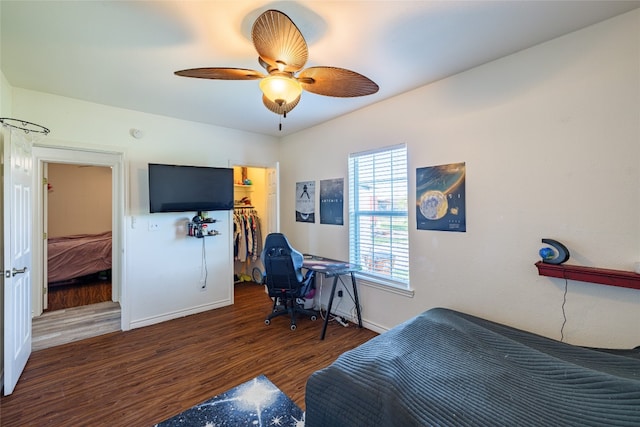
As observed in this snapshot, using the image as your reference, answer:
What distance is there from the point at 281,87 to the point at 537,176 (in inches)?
76.5

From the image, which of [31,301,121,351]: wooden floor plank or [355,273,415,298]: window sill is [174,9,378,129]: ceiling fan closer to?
[355,273,415,298]: window sill

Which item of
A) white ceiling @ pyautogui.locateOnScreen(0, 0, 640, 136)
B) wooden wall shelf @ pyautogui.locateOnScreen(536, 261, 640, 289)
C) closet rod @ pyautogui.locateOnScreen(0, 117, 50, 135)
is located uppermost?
white ceiling @ pyautogui.locateOnScreen(0, 0, 640, 136)

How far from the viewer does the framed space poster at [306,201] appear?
12.7 ft

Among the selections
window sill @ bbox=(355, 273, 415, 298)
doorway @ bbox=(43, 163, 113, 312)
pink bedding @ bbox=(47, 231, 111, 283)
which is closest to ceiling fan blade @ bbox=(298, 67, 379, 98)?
window sill @ bbox=(355, 273, 415, 298)

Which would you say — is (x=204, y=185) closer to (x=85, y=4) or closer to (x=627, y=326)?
(x=85, y=4)

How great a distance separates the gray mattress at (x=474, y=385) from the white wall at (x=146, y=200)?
9.17ft

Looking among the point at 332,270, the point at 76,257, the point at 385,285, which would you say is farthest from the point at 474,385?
the point at 76,257

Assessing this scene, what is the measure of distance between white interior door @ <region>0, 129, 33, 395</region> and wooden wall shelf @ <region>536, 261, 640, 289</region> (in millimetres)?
3976

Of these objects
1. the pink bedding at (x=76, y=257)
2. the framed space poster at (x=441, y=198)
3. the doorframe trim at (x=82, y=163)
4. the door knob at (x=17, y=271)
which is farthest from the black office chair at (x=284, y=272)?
the pink bedding at (x=76, y=257)

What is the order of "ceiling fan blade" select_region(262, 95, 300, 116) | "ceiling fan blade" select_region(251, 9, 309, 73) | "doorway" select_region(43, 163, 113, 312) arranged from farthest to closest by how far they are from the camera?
1. "doorway" select_region(43, 163, 113, 312)
2. "ceiling fan blade" select_region(262, 95, 300, 116)
3. "ceiling fan blade" select_region(251, 9, 309, 73)

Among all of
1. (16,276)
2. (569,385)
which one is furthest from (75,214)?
(569,385)

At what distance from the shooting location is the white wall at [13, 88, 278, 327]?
2826mm

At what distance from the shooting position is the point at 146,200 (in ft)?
10.8

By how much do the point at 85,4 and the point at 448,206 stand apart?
2942mm
